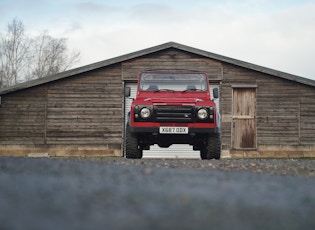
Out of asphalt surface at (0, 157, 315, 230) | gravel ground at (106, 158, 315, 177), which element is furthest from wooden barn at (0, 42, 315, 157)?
asphalt surface at (0, 157, 315, 230)

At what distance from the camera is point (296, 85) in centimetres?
1691

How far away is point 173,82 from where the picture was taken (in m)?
10.2

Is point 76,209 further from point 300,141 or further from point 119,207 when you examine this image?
point 300,141

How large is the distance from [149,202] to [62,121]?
47.1 ft

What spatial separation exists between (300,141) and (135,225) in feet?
51.3

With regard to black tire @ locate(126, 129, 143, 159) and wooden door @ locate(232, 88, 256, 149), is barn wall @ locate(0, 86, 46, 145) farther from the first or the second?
black tire @ locate(126, 129, 143, 159)

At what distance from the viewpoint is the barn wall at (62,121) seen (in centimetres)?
1647

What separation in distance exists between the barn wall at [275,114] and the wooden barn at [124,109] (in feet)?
0.12

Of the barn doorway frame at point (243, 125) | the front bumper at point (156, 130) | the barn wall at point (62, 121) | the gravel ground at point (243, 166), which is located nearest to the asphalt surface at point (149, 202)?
the gravel ground at point (243, 166)

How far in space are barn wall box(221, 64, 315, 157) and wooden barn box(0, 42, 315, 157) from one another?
1.4 inches

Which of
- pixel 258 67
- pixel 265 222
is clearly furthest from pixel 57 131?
pixel 265 222

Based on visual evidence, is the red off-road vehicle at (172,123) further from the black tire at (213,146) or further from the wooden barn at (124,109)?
the wooden barn at (124,109)

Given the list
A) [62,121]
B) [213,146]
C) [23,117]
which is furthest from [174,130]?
[23,117]

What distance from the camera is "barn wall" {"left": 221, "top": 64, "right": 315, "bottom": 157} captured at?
54.5 feet
